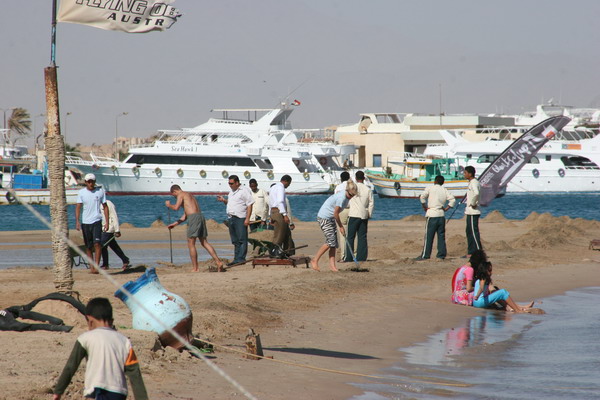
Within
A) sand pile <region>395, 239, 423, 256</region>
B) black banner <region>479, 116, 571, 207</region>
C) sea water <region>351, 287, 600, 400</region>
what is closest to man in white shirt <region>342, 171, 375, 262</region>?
sea water <region>351, 287, 600, 400</region>

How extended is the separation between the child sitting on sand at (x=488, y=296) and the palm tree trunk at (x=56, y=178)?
502cm

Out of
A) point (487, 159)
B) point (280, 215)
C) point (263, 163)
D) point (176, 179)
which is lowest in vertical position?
point (176, 179)

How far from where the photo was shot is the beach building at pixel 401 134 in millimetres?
87312

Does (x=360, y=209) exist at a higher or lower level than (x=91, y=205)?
lower

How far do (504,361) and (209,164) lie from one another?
51.8 m

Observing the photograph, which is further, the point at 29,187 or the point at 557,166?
the point at 557,166

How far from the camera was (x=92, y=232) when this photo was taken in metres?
12.6

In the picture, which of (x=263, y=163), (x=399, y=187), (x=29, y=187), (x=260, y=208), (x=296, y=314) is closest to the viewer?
(x=296, y=314)

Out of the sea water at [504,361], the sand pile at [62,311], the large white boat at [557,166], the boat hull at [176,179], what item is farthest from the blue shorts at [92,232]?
the large white boat at [557,166]

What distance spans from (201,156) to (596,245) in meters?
43.1

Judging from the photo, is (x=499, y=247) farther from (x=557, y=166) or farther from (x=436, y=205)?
(x=557, y=166)

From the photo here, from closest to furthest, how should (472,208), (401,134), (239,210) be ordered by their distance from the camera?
(239,210)
(472,208)
(401,134)

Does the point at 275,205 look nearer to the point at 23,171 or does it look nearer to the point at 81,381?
the point at 81,381

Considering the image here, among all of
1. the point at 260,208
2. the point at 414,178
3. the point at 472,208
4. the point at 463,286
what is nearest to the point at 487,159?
the point at 414,178
